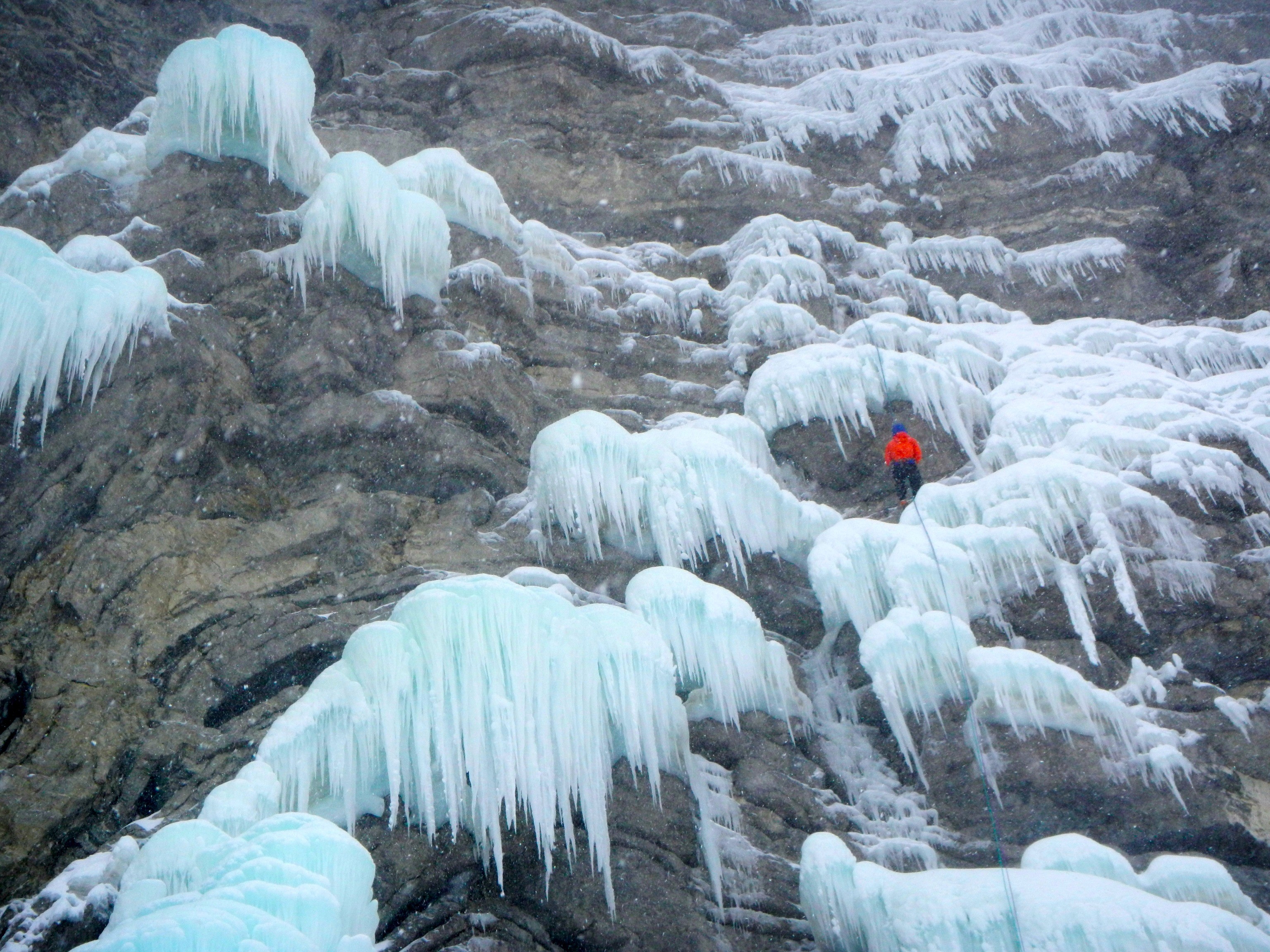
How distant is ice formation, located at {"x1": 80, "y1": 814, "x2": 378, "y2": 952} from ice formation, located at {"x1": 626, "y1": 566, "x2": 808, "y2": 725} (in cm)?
264

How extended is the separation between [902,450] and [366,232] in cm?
538

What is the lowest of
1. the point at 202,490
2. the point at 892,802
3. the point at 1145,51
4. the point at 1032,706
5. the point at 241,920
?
the point at 892,802

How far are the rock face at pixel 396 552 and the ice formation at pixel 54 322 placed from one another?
22 cm

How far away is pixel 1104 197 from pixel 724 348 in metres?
6.49

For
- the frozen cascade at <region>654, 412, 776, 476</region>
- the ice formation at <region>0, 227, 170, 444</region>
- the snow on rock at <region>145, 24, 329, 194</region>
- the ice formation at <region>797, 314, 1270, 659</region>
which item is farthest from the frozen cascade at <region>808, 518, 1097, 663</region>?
the snow on rock at <region>145, 24, 329, 194</region>

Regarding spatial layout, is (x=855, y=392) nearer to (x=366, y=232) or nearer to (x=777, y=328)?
(x=777, y=328)

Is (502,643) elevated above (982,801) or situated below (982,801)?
above

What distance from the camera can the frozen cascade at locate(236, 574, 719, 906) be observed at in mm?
5320

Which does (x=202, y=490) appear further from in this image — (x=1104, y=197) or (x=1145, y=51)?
(x=1145, y=51)

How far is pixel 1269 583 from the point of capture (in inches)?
300

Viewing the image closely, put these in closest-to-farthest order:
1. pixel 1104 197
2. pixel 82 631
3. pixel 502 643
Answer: pixel 502 643 → pixel 82 631 → pixel 1104 197

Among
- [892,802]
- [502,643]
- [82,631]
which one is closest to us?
[502,643]

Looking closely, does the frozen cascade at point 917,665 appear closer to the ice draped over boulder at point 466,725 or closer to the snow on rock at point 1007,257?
the ice draped over boulder at point 466,725

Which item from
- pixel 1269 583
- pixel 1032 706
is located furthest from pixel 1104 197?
pixel 1032 706
